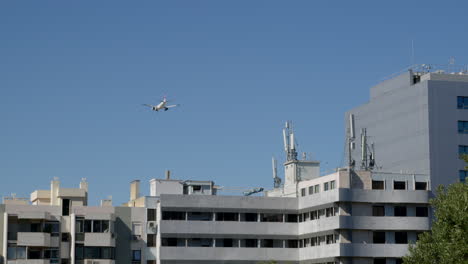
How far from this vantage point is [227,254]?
13775 centimetres

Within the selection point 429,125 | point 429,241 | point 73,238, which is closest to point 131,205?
point 73,238

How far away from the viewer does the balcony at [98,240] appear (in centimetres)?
13338

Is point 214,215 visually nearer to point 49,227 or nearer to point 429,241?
point 49,227

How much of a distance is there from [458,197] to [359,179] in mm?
45108

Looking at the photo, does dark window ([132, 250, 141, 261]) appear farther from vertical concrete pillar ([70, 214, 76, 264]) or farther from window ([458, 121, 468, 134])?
window ([458, 121, 468, 134])

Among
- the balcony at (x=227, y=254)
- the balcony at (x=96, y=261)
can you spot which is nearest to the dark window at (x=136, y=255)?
the balcony at (x=227, y=254)

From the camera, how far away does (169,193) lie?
146000 millimetres

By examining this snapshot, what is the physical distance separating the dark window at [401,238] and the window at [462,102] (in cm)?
2952

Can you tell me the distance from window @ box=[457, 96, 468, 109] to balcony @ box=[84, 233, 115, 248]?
55.6 metres

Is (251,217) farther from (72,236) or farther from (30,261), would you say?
(30,261)

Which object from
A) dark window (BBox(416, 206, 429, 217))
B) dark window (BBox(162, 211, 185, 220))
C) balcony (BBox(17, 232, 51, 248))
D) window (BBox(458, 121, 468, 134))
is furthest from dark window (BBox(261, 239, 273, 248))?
window (BBox(458, 121, 468, 134))

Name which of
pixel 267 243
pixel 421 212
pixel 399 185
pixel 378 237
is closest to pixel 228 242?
pixel 267 243

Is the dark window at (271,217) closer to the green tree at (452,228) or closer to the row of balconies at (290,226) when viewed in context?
the row of balconies at (290,226)

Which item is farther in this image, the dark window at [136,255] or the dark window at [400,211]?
the dark window at [136,255]
